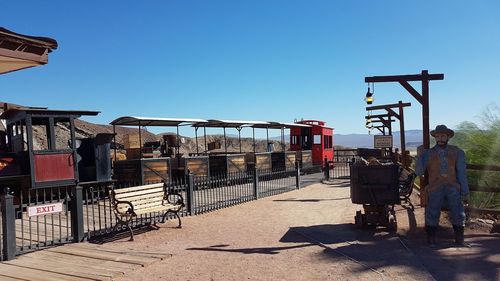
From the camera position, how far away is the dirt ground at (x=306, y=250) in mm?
5438

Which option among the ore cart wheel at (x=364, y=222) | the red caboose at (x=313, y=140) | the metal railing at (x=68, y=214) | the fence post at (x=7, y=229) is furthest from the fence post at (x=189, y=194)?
the red caboose at (x=313, y=140)

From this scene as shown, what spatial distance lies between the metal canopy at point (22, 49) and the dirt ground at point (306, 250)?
2.88 metres

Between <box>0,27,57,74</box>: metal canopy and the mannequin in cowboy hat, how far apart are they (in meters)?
5.77

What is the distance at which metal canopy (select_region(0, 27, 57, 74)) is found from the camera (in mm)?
4809

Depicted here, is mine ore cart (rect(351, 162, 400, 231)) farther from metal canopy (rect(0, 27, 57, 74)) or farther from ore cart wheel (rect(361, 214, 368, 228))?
metal canopy (rect(0, 27, 57, 74))

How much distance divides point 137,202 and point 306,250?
134 inches

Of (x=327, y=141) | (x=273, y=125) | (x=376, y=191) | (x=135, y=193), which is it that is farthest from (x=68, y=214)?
(x=327, y=141)

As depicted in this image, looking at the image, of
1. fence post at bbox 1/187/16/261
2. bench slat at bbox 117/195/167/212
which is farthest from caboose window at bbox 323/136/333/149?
fence post at bbox 1/187/16/261

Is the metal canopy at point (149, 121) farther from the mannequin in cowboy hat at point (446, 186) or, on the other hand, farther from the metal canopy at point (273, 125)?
the mannequin in cowboy hat at point (446, 186)

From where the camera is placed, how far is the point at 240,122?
63.4 ft

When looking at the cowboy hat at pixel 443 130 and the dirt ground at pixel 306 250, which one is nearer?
the dirt ground at pixel 306 250

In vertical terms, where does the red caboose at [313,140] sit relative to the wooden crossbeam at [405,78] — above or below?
below

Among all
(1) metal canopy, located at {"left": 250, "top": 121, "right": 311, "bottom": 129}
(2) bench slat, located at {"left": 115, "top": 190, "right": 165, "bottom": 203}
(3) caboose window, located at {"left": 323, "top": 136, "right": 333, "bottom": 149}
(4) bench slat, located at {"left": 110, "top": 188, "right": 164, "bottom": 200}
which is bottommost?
(2) bench slat, located at {"left": 115, "top": 190, "right": 165, "bottom": 203}

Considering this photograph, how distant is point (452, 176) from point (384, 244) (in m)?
1.49
